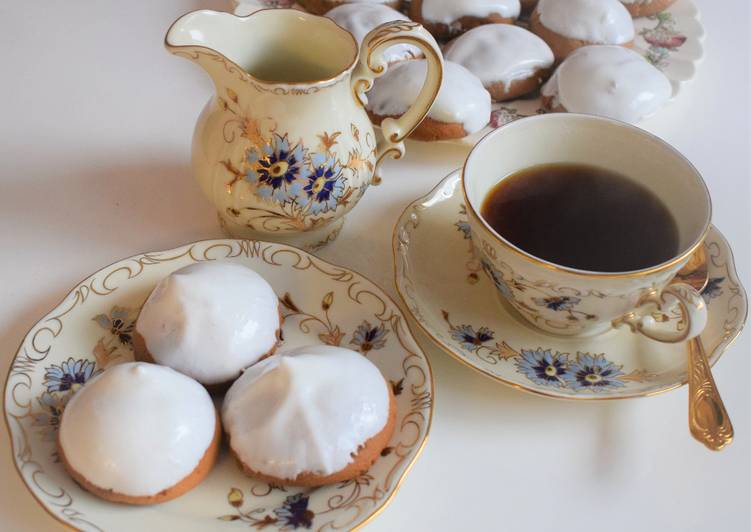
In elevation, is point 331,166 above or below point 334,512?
above

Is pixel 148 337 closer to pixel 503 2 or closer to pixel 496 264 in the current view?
pixel 496 264

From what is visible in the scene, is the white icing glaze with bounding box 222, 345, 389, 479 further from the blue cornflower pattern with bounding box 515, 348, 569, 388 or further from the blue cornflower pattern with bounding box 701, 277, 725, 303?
the blue cornflower pattern with bounding box 701, 277, 725, 303

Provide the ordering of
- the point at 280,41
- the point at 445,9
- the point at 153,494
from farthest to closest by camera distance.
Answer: the point at 445,9, the point at 280,41, the point at 153,494

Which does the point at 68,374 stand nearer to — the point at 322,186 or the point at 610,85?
the point at 322,186

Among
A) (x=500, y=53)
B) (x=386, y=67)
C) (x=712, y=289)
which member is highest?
(x=386, y=67)

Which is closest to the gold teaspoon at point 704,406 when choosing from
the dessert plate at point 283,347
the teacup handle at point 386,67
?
the dessert plate at point 283,347

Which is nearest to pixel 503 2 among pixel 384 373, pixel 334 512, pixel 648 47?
pixel 648 47

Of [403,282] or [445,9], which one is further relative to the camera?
[445,9]

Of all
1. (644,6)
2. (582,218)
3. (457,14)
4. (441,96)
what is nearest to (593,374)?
(582,218)
